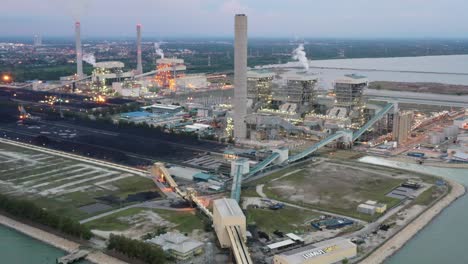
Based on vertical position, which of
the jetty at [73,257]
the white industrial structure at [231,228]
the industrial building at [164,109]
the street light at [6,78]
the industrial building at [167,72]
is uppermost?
the industrial building at [167,72]

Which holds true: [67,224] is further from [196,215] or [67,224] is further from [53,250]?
[196,215]

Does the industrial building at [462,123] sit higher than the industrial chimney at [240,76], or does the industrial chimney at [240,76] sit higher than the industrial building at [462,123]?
the industrial chimney at [240,76]

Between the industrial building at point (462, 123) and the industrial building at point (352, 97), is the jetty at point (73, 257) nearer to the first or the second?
the industrial building at point (352, 97)

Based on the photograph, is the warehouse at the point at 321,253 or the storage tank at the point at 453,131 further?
the storage tank at the point at 453,131

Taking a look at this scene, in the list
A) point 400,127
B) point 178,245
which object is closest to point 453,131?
point 400,127

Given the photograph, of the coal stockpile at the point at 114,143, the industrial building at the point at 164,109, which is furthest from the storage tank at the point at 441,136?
the industrial building at the point at 164,109

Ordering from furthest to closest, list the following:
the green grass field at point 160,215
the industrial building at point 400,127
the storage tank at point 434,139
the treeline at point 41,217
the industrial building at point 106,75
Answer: the industrial building at point 106,75 → the industrial building at point 400,127 → the storage tank at point 434,139 → the green grass field at point 160,215 → the treeline at point 41,217

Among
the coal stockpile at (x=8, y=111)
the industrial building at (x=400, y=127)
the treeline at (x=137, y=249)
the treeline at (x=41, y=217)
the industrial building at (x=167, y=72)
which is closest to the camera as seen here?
the treeline at (x=137, y=249)

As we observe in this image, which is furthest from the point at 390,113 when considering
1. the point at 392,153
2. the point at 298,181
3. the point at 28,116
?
the point at 28,116
